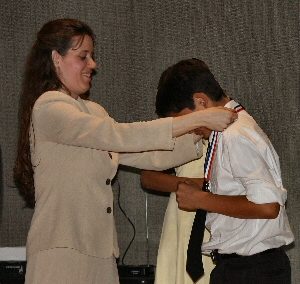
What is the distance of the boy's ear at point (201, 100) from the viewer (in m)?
2.37

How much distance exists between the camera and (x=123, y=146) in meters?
2.22

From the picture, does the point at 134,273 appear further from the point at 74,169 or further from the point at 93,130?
the point at 93,130

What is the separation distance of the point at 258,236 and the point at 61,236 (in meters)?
0.73

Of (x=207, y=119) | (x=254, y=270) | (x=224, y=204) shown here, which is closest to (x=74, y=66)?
(x=207, y=119)

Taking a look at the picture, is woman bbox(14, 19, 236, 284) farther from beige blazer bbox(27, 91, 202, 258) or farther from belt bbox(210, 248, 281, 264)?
belt bbox(210, 248, 281, 264)

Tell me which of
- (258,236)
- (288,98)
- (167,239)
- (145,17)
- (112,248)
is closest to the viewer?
(258,236)

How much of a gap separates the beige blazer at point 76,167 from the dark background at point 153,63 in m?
1.36

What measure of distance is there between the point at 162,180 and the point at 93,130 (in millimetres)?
678

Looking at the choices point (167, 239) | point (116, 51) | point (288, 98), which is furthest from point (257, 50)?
point (167, 239)

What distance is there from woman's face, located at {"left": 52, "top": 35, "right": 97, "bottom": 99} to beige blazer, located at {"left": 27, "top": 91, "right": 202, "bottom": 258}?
0.15 metres

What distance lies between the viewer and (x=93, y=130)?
223 centimetres

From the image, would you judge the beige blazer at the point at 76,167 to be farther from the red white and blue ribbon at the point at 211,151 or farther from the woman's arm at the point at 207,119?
the red white and blue ribbon at the point at 211,151

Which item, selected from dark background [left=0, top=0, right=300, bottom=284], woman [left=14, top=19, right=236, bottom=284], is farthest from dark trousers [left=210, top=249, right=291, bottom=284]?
dark background [left=0, top=0, right=300, bottom=284]

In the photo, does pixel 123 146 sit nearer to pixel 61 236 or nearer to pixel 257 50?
pixel 61 236
